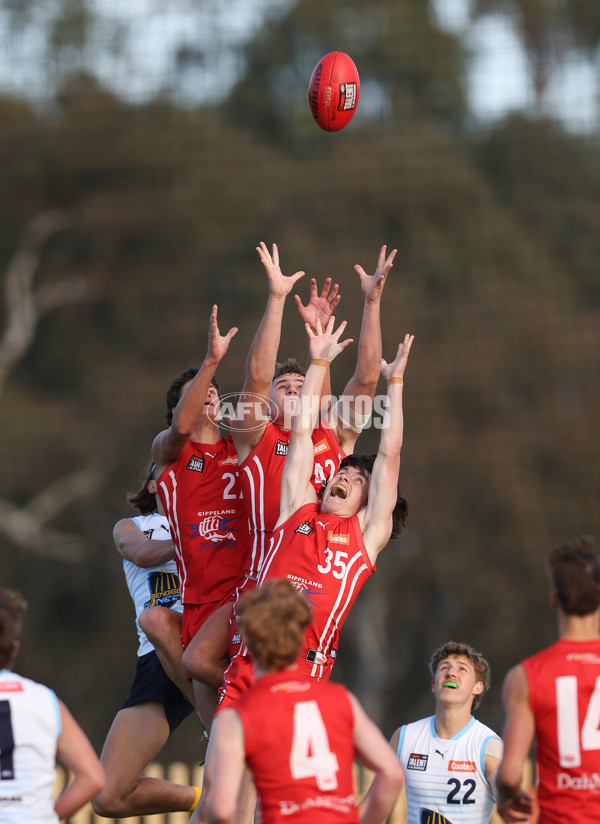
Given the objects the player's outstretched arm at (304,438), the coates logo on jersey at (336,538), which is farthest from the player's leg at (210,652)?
the coates logo on jersey at (336,538)

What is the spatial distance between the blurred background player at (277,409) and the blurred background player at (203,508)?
19cm

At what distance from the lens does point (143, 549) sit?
6.80 metres

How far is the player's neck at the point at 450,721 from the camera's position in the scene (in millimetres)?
6270

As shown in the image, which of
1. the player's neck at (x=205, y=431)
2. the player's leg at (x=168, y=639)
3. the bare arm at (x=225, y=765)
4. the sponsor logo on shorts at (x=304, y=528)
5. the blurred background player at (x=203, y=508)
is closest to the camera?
the bare arm at (x=225, y=765)

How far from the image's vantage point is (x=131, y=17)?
29094 mm

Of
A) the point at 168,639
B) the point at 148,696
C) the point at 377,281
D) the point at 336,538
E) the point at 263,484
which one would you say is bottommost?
the point at 148,696

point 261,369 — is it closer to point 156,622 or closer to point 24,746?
point 156,622

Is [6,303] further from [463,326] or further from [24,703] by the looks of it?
[24,703]

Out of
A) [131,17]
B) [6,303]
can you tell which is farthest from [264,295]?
[131,17]

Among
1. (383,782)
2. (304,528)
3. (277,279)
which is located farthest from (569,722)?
(277,279)

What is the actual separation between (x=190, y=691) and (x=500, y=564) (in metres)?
18.6

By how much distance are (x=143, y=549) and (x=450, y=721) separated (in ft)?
5.91

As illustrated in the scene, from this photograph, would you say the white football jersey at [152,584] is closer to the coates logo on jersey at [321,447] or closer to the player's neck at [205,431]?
the player's neck at [205,431]

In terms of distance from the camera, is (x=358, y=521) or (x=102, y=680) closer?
(x=358, y=521)
